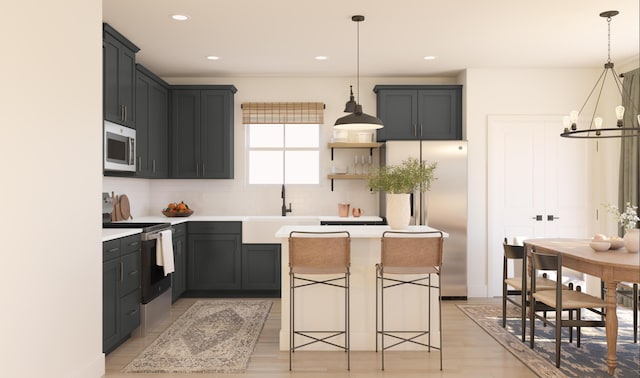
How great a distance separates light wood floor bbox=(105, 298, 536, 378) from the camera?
11.5 feet

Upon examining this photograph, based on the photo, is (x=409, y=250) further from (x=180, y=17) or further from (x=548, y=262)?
(x=180, y=17)

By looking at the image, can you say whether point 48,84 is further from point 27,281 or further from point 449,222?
point 449,222

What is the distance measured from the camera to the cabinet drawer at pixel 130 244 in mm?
4043

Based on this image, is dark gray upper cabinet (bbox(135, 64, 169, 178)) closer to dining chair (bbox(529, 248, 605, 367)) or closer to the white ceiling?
the white ceiling

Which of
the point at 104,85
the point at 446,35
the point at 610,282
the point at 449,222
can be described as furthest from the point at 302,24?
the point at 610,282

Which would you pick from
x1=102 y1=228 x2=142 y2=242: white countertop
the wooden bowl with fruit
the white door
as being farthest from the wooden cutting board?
the white door

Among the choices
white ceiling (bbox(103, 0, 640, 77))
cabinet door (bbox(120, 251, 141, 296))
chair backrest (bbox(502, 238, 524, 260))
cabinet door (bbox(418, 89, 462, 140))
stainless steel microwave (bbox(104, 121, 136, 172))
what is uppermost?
white ceiling (bbox(103, 0, 640, 77))

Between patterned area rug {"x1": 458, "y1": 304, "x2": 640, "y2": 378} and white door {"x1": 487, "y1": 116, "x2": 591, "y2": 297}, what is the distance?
1341 millimetres

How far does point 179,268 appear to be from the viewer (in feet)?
18.7

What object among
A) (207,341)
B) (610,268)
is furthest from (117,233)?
(610,268)

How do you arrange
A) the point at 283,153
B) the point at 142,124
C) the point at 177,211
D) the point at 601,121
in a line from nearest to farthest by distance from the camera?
the point at 601,121
the point at 142,124
the point at 177,211
the point at 283,153

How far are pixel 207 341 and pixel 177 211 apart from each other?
7.71 feet

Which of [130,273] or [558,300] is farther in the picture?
[130,273]

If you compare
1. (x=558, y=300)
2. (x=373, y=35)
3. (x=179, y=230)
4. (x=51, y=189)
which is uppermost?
(x=373, y=35)
